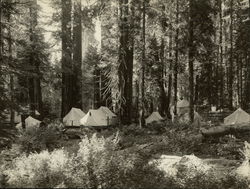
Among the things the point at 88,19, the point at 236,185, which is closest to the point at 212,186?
the point at 236,185

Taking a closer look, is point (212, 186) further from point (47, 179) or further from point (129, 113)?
point (129, 113)

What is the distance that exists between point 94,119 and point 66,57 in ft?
17.2

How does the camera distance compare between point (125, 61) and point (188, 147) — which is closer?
point (188, 147)

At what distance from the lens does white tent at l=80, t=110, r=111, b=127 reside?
27.4 meters

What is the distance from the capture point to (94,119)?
28.2 meters

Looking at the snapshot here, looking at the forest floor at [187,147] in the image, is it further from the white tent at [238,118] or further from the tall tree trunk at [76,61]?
the white tent at [238,118]

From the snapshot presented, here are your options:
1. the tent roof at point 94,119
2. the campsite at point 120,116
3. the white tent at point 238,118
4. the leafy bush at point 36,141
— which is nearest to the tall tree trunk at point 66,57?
the campsite at point 120,116

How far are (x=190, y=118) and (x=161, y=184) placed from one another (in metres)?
16.9

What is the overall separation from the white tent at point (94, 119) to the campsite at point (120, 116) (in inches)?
4.1

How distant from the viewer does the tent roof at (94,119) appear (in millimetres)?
27406

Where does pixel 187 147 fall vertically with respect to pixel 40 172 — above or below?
below

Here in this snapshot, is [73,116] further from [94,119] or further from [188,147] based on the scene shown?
[188,147]

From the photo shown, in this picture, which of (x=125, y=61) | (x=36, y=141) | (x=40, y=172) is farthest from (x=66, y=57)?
(x=40, y=172)

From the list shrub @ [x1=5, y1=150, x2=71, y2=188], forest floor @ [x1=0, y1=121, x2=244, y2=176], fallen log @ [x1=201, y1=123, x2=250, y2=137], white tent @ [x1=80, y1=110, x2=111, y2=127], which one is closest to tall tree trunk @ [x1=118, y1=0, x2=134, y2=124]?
forest floor @ [x1=0, y1=121, x2=244, y2=176]
